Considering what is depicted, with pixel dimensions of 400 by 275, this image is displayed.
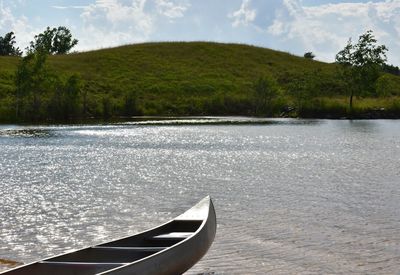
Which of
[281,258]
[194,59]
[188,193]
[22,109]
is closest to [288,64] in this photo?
[194,59]

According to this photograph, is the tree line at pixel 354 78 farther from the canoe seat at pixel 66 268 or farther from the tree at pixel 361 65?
the canoe seat at pixel 66 268

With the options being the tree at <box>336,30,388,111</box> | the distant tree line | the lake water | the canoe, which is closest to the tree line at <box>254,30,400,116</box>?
the tree at <box>336,30,388,111</box>

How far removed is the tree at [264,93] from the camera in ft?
320

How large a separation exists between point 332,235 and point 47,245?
7859 millimetres

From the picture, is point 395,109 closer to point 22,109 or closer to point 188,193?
point 22,109

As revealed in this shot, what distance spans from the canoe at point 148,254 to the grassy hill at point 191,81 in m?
73.5

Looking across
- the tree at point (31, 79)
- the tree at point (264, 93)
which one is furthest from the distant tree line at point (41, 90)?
the tree at point (264, 93)

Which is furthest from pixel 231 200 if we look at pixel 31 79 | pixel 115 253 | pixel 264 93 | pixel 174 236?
pixel 264 93

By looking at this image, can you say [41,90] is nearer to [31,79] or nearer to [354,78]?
[31,79]

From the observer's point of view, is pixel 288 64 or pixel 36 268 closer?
pixel 36 268

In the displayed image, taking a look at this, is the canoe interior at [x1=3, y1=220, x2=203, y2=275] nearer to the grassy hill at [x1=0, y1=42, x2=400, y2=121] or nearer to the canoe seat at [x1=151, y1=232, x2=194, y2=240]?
the canoe seat at [x1=151, y1=232, x2=194, y2=240]

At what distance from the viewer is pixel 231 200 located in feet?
67.1

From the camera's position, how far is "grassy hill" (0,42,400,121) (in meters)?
94.1

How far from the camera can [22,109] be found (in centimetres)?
8119
